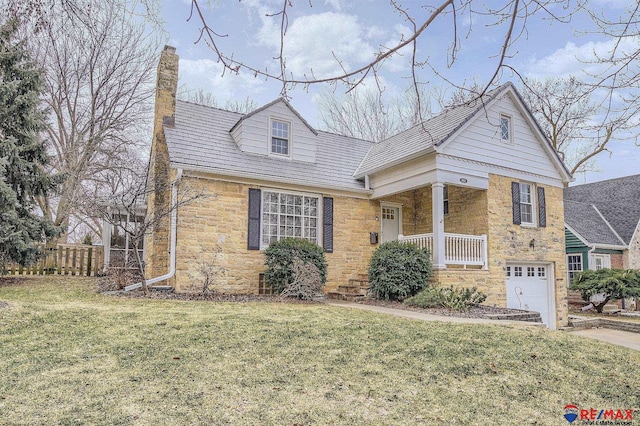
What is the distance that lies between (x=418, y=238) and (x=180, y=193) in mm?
6578

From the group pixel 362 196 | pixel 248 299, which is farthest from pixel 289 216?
pixel 248 299

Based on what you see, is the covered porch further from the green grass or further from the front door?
the green grass

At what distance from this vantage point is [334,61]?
3580 mm

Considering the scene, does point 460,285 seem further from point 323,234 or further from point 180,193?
point 180,193

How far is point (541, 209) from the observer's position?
13.7 m

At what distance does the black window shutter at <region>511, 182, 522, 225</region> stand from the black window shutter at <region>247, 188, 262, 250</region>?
762 cm

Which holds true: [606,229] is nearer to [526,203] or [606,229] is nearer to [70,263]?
[526,203]

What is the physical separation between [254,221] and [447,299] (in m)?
5.35

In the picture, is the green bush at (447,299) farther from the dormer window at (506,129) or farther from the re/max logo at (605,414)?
the re/max logo at (605,414)

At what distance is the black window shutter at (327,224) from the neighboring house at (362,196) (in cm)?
3

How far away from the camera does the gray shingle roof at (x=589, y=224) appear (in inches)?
758

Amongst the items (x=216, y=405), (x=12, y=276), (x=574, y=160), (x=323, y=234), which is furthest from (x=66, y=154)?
(x=574, y=160)

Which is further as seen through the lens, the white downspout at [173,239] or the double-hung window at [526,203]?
the double-hung window at [526,203]

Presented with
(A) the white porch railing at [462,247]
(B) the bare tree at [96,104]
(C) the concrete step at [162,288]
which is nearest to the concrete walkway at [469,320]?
(A) the white porch railing at [462,247]
